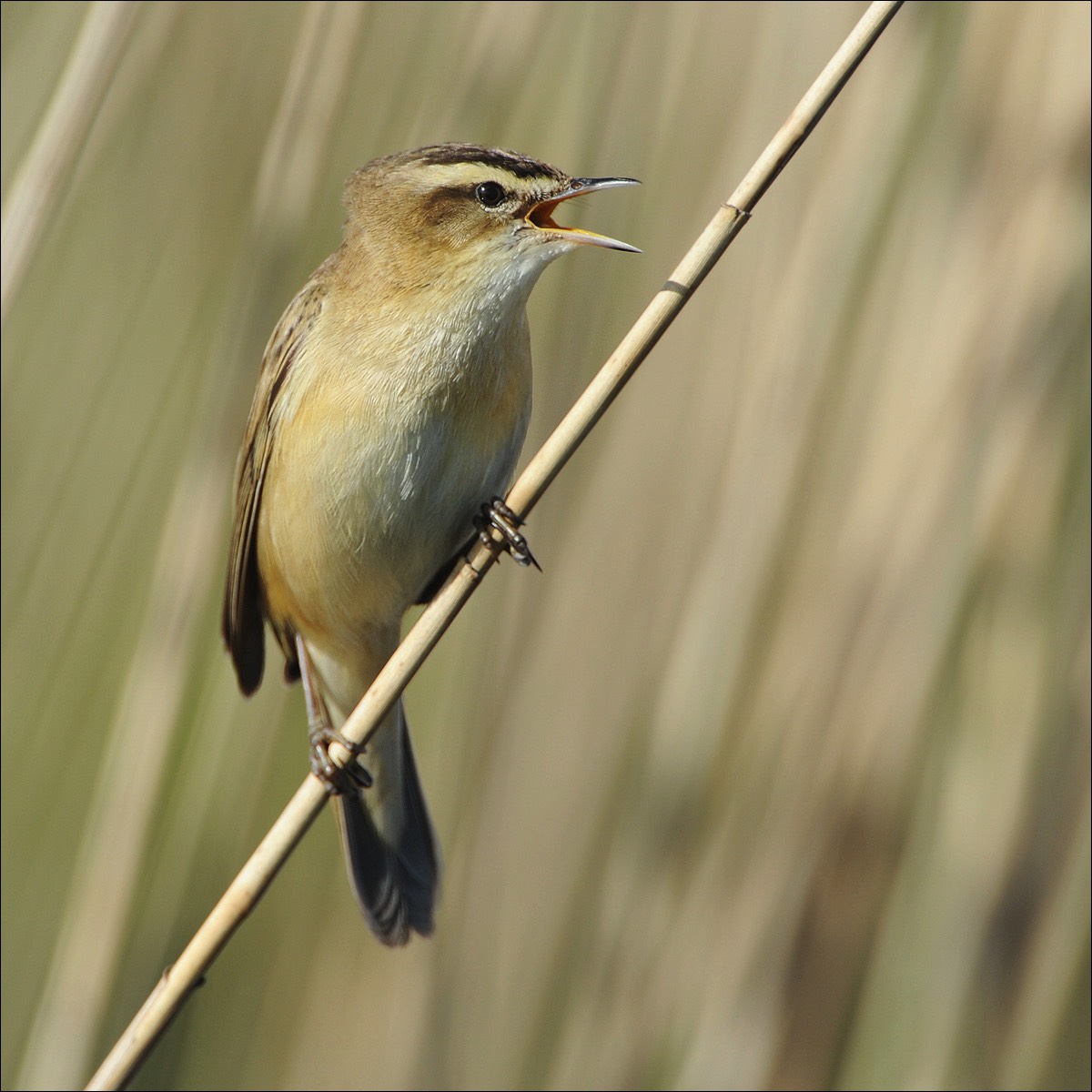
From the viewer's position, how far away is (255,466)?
2305 mm

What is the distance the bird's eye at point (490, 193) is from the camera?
81.0 inches

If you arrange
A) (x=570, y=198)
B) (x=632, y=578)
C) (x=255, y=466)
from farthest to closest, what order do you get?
1. (x=632, y=578)
2. (x=255, y=466)
3. (x=570, y=198)

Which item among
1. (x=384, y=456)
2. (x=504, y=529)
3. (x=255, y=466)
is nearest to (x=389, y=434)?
(x=384, y=456)

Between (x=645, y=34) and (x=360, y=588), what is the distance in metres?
1.24

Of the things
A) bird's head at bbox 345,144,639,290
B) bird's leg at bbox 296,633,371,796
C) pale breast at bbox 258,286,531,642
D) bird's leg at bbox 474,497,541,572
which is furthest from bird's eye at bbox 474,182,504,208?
bird's leg at bbox 296,633,371,796

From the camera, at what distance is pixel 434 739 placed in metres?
2.40

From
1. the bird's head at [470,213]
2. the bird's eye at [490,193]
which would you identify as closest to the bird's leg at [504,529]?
the bird's head at [470,213]

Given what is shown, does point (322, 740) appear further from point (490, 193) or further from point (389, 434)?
point (490, 193)

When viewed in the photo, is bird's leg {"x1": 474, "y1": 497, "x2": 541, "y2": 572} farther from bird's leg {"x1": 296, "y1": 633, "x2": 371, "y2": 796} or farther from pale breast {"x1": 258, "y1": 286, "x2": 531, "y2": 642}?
bird's leg {"x1": 296, "y1": 633, "x2": 371, "y2": 796}

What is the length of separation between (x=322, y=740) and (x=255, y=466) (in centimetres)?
55

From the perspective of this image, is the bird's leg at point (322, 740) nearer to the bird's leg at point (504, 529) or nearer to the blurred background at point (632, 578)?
the blurred background at point (632, 578)

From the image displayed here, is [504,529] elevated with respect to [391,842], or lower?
elevated

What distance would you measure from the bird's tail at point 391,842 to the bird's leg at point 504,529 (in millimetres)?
437

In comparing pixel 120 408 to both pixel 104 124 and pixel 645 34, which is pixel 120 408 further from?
pixel 645 34
